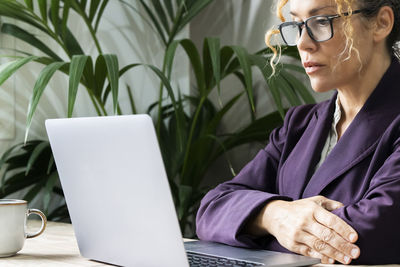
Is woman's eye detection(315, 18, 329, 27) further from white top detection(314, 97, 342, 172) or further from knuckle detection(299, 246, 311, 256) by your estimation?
knuckle detection(299, 246, 311, 256)

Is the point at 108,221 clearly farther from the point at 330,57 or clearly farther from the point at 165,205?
the point at 330,57

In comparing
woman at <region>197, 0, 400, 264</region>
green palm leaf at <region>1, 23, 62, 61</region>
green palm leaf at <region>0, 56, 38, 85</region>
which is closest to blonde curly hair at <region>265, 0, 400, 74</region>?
woman at <region>197, 0, 400, 264</region>

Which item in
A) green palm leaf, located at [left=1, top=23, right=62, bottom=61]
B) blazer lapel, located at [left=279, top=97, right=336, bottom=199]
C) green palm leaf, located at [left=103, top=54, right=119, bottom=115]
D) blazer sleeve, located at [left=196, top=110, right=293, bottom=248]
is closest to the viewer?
blazer sleeve, located at [left=196, top=110, right=293, bottom=248]

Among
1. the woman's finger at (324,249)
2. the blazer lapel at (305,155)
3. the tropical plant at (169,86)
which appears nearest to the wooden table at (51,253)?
the woman's finger at (324,249)

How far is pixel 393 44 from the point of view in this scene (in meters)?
1.41

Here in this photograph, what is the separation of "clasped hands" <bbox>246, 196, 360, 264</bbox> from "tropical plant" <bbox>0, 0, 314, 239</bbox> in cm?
71

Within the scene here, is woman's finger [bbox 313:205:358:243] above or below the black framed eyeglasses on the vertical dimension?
below

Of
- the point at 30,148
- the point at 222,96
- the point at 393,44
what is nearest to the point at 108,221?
the point at 393,44

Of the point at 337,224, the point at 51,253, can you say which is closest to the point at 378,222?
the point at 337,224

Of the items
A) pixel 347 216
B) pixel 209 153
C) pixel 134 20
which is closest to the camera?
Result: pixel 347 216

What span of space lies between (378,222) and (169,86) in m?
1.02

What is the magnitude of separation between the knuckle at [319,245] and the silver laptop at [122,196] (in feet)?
0.16

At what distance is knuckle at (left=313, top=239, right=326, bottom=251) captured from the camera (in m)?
1.13

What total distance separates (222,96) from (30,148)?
814 millimetres
